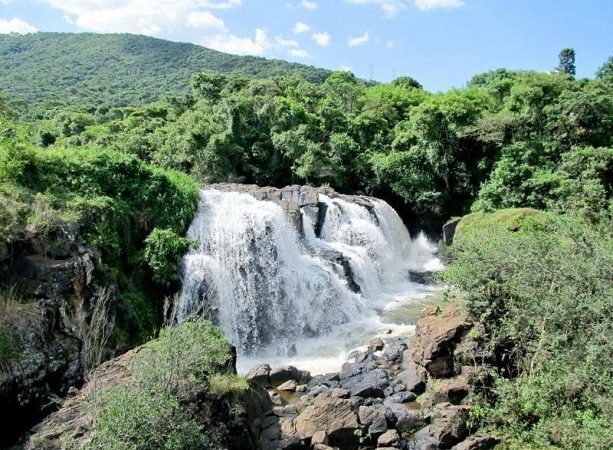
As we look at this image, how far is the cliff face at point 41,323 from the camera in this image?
30.4 feet

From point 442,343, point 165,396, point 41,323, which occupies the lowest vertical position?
point 442,343

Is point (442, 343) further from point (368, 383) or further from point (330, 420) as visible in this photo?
point (330, 420)

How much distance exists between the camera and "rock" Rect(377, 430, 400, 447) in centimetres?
1038

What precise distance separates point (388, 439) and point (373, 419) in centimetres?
57

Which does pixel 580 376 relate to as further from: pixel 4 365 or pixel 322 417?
pixel 4 365

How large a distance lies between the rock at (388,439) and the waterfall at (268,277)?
6241mm

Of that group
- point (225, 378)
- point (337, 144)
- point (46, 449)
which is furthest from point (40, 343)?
point (337, 144)

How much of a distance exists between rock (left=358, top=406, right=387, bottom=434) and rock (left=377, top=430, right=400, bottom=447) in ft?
Result: 0.49

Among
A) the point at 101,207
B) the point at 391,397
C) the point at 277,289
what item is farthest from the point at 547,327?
the point at 101,207

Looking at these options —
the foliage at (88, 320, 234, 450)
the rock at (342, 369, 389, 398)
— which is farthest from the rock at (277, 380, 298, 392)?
the foliage at (88, 320, 234, 450)

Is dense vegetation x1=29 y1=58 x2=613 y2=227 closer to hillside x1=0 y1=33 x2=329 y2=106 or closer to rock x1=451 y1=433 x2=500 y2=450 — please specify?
rock x1=451 y1=433 x2=500 y2=450

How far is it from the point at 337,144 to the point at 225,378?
2437 centimetres

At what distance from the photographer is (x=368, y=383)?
13016 millimetres

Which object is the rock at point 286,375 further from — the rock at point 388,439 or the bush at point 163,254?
the bush at point 163,254
